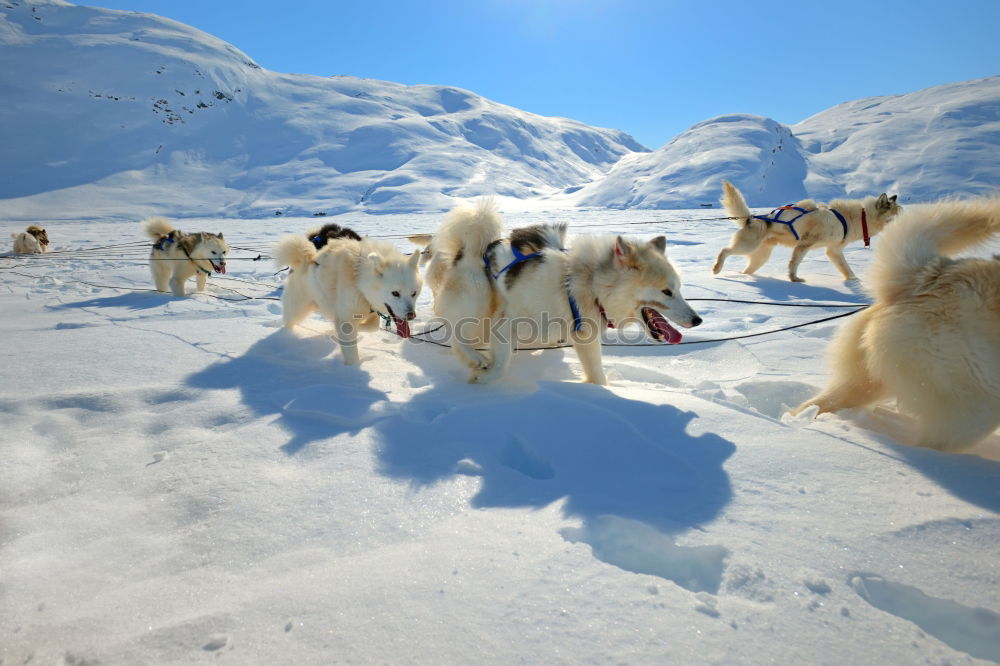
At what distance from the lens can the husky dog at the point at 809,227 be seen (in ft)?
25.4

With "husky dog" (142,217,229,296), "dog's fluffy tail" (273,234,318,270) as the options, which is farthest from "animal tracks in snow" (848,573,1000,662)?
"husky dog" (142,217,229,296)

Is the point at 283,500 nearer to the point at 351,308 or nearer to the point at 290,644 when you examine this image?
the point at 290,644

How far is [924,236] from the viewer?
239 cm

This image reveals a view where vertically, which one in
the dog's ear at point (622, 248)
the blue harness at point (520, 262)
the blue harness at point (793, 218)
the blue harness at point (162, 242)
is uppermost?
the blue harness at point (793, 218)

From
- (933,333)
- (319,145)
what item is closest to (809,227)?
(933,333)

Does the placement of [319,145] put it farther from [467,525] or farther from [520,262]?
[467,525]

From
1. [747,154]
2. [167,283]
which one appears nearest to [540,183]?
[747,154]

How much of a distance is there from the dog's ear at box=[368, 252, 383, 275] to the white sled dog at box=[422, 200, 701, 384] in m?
0.50

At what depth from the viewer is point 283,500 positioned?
1.78 meters

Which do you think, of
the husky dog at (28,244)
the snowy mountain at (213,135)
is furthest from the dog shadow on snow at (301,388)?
the snowy mountain at (213,135)

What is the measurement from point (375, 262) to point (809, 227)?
23.5 feet

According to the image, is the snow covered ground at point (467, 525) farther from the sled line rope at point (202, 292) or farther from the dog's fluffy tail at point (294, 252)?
the sled line rope at point (202, 292)

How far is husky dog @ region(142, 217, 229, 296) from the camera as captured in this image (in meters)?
6.66

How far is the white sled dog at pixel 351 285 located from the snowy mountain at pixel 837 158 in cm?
3553
